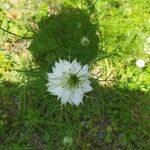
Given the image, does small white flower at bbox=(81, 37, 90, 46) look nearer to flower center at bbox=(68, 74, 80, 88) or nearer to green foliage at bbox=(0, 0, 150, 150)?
green foliage at bbox=(0, 0, 150, 150)

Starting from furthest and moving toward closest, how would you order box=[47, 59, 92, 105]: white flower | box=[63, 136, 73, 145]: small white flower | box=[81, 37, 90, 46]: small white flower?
box=[81, 37, 90, 46]: small white flower, box=[63, 136, 73, 145]: small white flower, box=[47, 59, 92, 105]: white flower

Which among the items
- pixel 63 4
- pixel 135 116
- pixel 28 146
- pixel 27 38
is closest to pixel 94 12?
pixel 63 4

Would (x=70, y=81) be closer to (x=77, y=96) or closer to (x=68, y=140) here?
(x=77, y=96)

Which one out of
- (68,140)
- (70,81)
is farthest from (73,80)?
(68,140)

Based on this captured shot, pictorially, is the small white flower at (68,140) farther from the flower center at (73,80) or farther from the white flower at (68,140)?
the flower center at (73,80)

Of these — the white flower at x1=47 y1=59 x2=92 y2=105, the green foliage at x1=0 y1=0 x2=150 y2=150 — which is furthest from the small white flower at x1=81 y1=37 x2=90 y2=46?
the white flower at x1=47 y1=59 x2=92 y2=105

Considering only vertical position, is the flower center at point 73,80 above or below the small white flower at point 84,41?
below

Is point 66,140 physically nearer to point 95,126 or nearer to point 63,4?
point 95,126

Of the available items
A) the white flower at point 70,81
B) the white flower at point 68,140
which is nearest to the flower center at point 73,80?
the white flower at point 70,81
